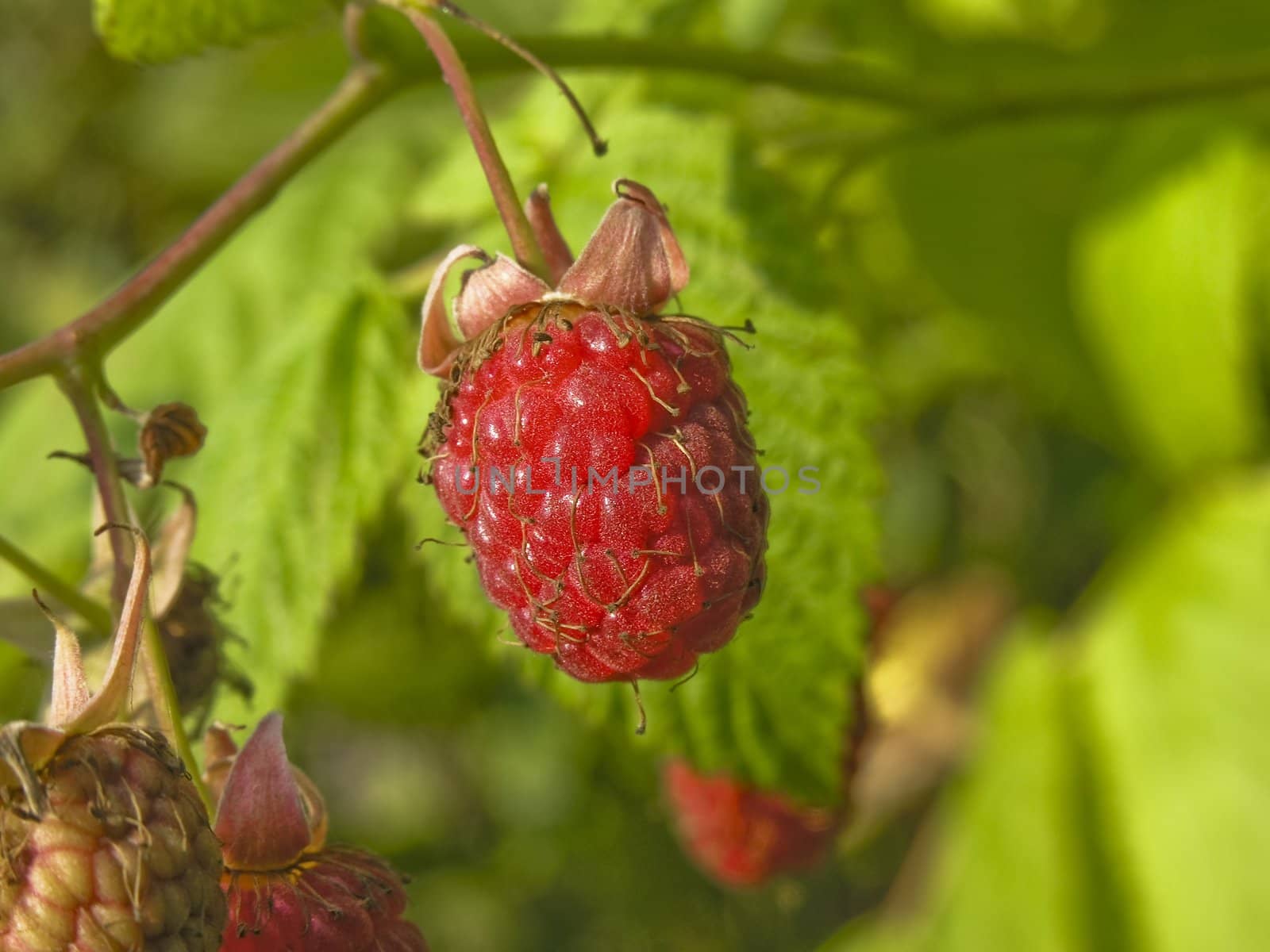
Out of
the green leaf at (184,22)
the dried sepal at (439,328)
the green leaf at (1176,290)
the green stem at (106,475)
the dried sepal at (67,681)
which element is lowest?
the dried sepal at (67,681)

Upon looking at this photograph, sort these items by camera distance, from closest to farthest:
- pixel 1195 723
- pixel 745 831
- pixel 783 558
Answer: pixel 783 558 → pixel 745 831 → pixel 1195 723

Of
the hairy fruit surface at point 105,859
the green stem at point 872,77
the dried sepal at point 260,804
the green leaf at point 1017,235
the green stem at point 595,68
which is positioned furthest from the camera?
the green leaf at point 1017,235

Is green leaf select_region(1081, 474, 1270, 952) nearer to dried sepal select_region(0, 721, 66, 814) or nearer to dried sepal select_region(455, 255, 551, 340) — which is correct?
dried sepal select_region(455, 255, 551, 340)

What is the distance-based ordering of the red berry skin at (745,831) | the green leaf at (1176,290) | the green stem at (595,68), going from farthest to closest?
the green leaf at (1176,290), the red berry skin at (745,831), the green stem at (595,68)

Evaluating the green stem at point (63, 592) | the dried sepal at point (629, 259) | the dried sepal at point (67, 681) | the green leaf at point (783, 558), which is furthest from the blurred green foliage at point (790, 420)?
the dried sepal at point (629, 259)

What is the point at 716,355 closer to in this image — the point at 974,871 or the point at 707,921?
the point at 974,871

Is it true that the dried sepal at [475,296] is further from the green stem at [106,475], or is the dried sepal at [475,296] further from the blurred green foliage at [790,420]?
the blurred green foliage at [790,420]

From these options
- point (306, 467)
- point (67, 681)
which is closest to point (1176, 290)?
point (306, 467)

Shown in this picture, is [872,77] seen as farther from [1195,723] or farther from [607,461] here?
[1195,723]
